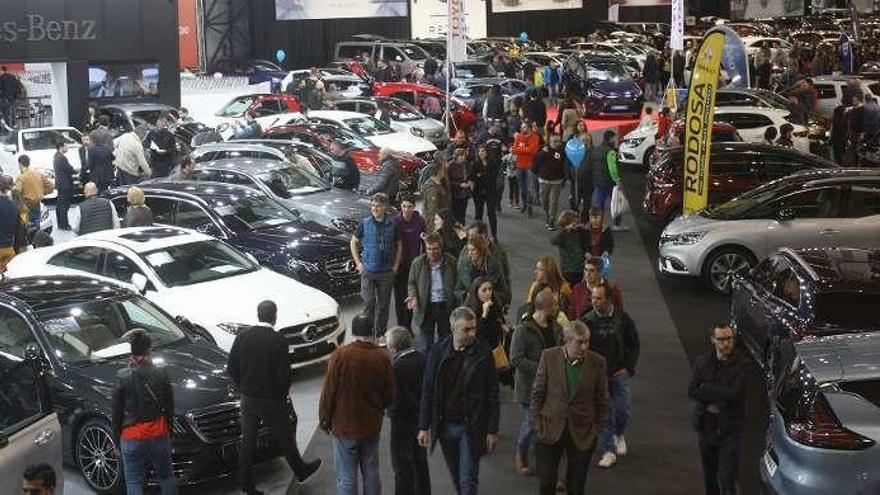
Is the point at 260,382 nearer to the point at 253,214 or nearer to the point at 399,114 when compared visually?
the point at 253,214

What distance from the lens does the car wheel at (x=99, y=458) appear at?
10.2 meters

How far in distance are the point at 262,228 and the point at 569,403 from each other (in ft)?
28.0

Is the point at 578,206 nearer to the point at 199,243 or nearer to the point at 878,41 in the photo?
the point at 199,243

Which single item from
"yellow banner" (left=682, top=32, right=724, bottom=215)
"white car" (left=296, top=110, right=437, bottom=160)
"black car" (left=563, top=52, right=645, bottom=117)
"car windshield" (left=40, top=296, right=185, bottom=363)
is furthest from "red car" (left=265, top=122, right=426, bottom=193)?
"car windshield" (left=40, top=296, right=185, bottom=363)

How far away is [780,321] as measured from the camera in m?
12.2

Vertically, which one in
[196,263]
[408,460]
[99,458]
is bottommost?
[99,458]

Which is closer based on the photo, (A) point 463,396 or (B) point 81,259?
(A) point 463,396

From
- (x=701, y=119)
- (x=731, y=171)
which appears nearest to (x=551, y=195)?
(x=731, y=171)

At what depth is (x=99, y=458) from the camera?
10.4m

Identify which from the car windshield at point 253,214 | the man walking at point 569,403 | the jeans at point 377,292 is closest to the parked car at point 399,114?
the car windshield at point 253,214

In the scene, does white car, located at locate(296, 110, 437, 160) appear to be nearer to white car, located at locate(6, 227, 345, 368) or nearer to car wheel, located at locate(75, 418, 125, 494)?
white car, located at locate(6, 227, 345, 368)

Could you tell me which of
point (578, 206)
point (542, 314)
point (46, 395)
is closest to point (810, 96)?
point (578, 206)

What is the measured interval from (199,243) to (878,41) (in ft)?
132

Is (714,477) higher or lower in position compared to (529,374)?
lower
